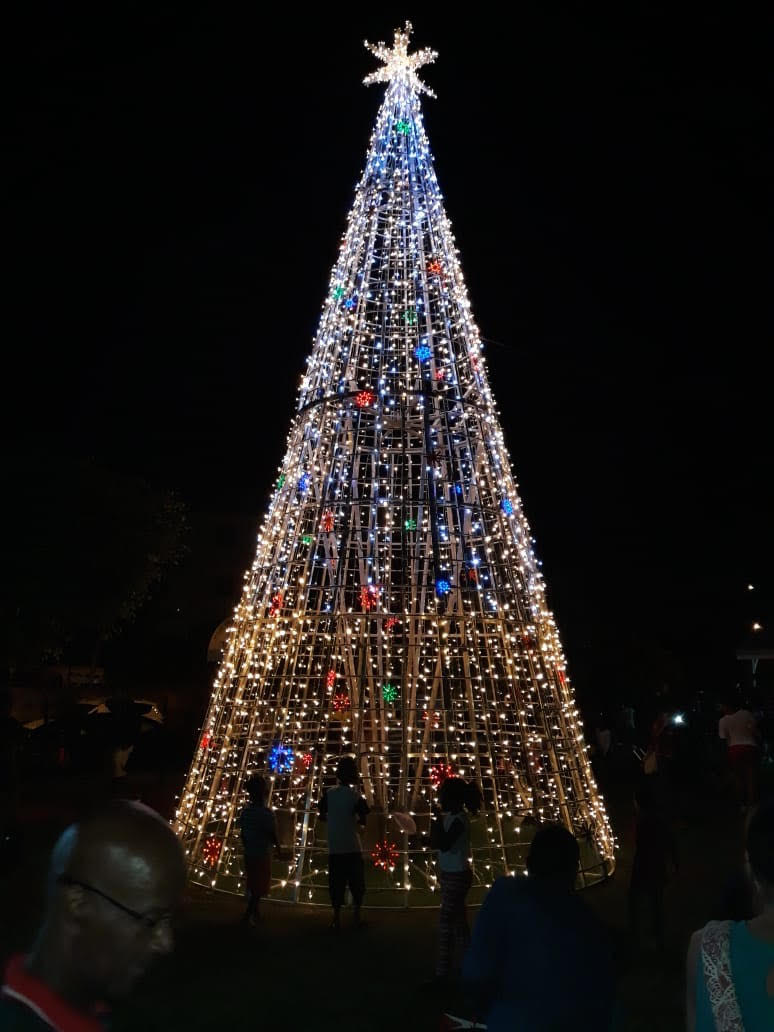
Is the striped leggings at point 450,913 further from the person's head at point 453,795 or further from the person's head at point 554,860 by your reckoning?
the person's head at point 554,860

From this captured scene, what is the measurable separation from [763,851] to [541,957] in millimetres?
982

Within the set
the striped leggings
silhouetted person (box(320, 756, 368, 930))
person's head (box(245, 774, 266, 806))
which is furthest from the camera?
person's head (box(245, 774, 266, 806))

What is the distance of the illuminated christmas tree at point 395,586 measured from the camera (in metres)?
9.99

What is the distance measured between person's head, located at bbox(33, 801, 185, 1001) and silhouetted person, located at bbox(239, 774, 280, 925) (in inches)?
280

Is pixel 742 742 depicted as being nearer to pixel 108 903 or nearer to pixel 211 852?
pixel 211 852

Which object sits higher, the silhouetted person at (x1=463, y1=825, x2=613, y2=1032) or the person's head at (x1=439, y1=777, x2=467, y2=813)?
the person's head at (x1=439, y1=777, x2=467, y2=813)

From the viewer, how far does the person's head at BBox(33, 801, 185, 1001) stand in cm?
159

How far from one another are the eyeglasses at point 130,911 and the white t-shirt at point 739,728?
1113 cm

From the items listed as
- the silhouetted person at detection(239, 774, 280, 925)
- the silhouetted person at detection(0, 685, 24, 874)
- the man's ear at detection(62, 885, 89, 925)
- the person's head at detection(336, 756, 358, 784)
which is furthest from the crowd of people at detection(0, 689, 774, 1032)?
the silhouetted person at detection(0, 685, 24, 874)

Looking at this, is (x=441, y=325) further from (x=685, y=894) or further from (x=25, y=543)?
→ (x=25, y=543)

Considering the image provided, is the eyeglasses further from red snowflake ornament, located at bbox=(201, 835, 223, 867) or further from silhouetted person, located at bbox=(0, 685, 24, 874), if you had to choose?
silhouetted person, located at bbox=(0, 685, 24, 874)

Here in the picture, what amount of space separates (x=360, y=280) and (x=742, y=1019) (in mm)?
9696

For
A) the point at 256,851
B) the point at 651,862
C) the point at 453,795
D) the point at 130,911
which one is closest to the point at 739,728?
the point at 651,862

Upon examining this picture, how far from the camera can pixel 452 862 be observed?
6.77 m
